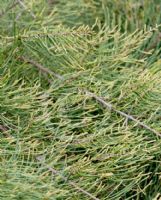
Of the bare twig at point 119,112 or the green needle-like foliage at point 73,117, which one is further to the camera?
the bare twig at point 119,112

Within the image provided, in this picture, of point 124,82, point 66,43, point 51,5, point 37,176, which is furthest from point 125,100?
point 51,5

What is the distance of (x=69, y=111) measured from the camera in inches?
36.5

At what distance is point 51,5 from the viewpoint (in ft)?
4.45

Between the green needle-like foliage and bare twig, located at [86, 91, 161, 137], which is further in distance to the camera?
bare twig, located at [86, 91, 161, 137]

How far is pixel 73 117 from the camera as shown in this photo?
0.93 metres

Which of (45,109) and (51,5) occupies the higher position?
(51,5)

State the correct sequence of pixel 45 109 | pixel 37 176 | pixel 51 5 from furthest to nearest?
pixel 51 5
pixel 45 109
pixel 37 176

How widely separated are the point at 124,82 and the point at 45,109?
15 cm

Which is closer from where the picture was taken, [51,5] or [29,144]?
[29,144]

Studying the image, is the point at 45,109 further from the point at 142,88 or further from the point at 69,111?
the point at 142,88

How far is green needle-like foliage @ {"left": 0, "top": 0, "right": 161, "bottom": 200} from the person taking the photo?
32.1 inches

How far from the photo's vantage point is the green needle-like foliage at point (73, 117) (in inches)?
32.1

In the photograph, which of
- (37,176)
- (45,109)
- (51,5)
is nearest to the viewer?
(37,176)

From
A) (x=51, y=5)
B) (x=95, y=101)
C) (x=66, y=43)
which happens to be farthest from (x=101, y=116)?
(x=51, y=5)
